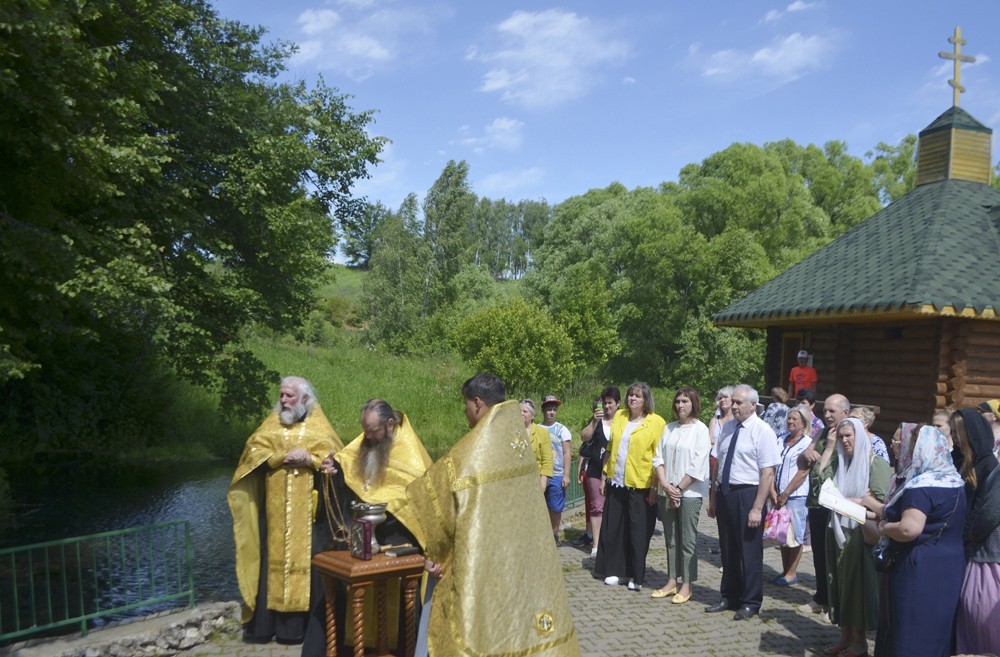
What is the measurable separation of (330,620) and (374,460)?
1.06 meters

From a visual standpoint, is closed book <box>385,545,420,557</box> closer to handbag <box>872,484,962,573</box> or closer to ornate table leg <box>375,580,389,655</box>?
ornate table leg <box>375,580,389,655</box>

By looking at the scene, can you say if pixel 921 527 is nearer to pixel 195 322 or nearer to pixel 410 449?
pixel 410 449

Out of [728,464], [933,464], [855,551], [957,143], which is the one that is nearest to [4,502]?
[728,464]

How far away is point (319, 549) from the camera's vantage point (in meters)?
6.27

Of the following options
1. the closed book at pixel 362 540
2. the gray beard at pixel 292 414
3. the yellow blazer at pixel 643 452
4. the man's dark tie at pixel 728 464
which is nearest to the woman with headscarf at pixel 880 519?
the man's dark tie at pixel 728 464

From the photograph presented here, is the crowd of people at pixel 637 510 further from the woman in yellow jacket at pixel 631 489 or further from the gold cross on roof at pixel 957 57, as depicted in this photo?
the gold cross on roof at pixel 957 57

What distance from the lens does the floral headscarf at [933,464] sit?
14.9ft

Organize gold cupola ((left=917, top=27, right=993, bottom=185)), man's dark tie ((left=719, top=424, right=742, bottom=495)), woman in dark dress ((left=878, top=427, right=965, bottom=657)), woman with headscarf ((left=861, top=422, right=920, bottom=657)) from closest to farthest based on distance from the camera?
woman in dark dress ((left=878, top=427, right=965, bottom=657))
woman with headscarf ((left=861, top=422, right=920, bottom=657))
man's dark tie ((left=719, top=424, right=742, bottom=495))
gold cupola ((left=917, top=27, right=993, bottom=185))

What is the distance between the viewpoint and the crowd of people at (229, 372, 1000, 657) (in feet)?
12.9

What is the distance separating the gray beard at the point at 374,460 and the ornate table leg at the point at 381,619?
2.31 feet

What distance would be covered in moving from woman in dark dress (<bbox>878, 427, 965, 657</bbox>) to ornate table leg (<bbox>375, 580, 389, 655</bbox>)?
3.05 meters

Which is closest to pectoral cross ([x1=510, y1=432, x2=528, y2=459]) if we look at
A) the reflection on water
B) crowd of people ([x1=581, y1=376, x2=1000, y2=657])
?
crowd of people ([x1=581, y1=376, x2=1000, y2=657])

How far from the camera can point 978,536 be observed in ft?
15.8

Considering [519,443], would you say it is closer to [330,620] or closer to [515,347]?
[330,620]
